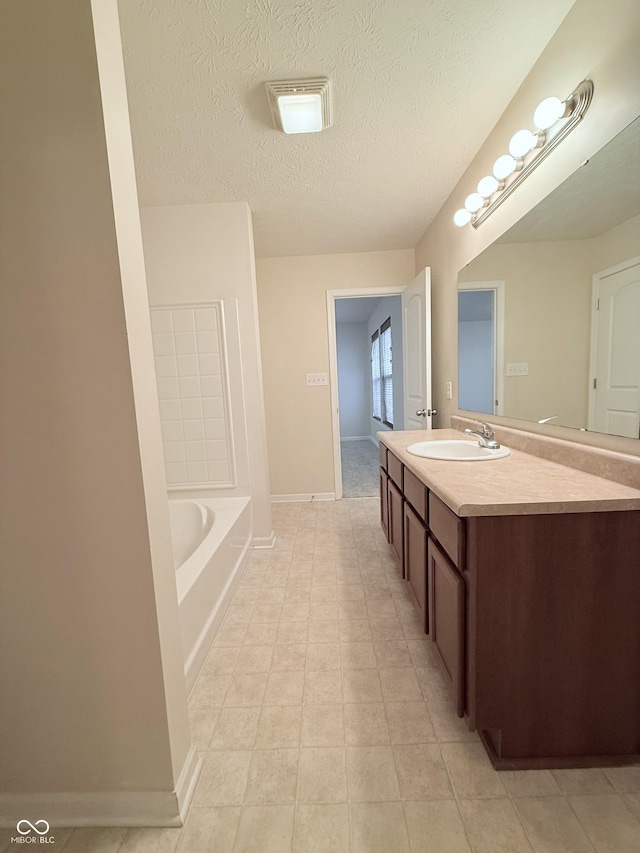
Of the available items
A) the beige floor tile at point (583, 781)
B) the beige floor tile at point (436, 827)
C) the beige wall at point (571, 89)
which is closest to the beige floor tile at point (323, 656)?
the beige floor tile at point (436, 827)

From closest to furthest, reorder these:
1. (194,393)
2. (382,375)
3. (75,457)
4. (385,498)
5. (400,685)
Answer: (75,457)
(400,685)
(385,498)
(194,393)
(382,375)

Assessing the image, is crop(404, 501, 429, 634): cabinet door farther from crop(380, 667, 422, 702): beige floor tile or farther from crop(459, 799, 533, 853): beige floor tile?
crop(459, 799, 533, 853): beige floor tile

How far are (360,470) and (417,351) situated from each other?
6.90 feet

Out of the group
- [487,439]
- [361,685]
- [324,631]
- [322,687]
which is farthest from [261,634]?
[487,439]

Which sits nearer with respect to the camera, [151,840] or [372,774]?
[151,840]

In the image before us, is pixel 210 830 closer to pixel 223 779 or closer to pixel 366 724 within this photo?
pixel 223 779

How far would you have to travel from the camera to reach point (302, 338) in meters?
3.23

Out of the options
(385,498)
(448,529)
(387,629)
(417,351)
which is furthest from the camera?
(417,351)

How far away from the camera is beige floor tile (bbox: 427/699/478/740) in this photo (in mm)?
1068

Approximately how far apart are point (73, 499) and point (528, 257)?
74.3 inches

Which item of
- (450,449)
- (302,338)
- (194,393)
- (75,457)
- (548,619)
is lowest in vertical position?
(548,619)

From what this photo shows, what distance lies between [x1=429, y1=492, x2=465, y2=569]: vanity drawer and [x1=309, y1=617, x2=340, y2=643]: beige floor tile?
74 centimetres

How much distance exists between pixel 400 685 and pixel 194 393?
2.08m

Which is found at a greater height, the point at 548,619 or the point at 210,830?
the point at 548,619
